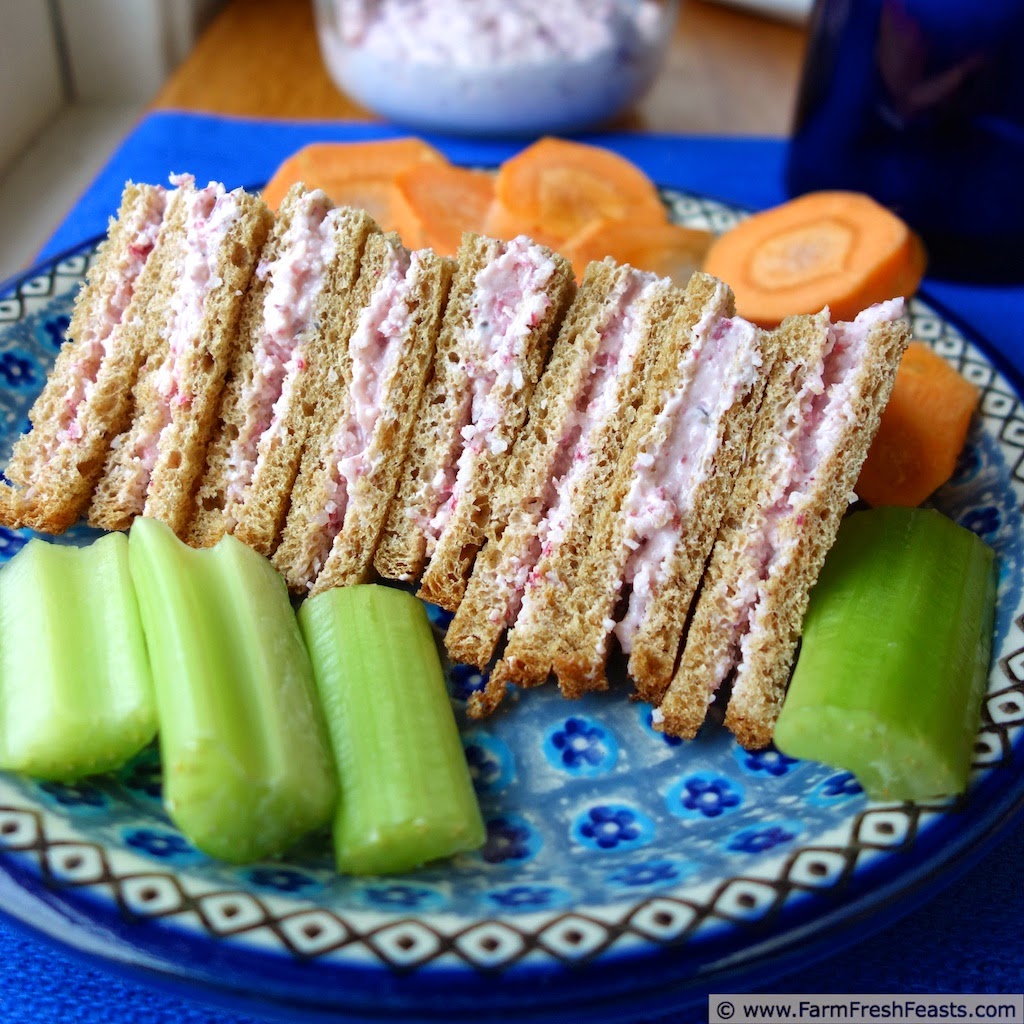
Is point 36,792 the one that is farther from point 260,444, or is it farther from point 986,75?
point 986,75

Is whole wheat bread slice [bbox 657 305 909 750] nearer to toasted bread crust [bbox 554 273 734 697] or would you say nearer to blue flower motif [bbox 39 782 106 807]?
toasted bread crust [bbox 554 273 734 697]

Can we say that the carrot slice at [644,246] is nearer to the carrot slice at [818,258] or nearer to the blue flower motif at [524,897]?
the carrot slice at [818,258]

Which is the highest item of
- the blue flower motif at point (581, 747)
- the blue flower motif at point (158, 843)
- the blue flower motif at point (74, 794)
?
the blue flower motif at point (74, 794)

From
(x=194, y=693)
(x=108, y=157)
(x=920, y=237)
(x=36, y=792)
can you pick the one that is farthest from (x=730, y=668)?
(x=108, y=157)

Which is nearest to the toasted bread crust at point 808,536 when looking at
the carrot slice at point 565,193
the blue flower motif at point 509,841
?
the blue flower motif at point 509,841

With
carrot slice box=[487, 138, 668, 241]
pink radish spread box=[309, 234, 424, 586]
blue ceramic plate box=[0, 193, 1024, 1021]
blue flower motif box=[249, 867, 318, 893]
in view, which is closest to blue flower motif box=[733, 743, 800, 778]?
blue ceramic plate box=[0, 193, 1024, 1021]

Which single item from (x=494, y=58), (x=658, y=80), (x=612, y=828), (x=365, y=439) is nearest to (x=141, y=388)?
(x=365, y=439)
